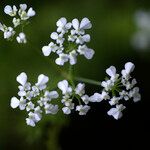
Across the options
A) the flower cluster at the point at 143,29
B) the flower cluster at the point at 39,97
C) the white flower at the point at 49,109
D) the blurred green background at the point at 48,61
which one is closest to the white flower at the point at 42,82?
the flower cluster at the point at 39,97

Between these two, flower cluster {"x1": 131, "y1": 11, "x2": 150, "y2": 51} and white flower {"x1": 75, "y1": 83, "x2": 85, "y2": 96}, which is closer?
white flower {"x1": 75, "y1": 83, "x2": 85, "y2": 96}

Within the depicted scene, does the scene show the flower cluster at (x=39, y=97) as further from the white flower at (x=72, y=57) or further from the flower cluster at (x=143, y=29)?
the flower cluster at (x=143, y=29)

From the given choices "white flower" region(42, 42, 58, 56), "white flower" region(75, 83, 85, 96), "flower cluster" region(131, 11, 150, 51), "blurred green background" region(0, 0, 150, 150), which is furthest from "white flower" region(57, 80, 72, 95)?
"flower cluster" region(131, 11, 150, 51)

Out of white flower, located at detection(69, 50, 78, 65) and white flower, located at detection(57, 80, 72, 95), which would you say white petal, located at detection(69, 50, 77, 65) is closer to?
white flower, located at detection(69, 50, 78, 65)

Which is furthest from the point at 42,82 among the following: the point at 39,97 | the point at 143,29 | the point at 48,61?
the point at 143,29

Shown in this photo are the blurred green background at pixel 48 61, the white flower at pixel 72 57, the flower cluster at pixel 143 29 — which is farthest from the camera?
the flower cluster at pixel 143 29

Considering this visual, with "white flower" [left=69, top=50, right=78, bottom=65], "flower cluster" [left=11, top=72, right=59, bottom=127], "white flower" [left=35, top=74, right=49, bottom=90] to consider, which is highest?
"white flower" [left=69, top=50, right=78, bottom=65]
